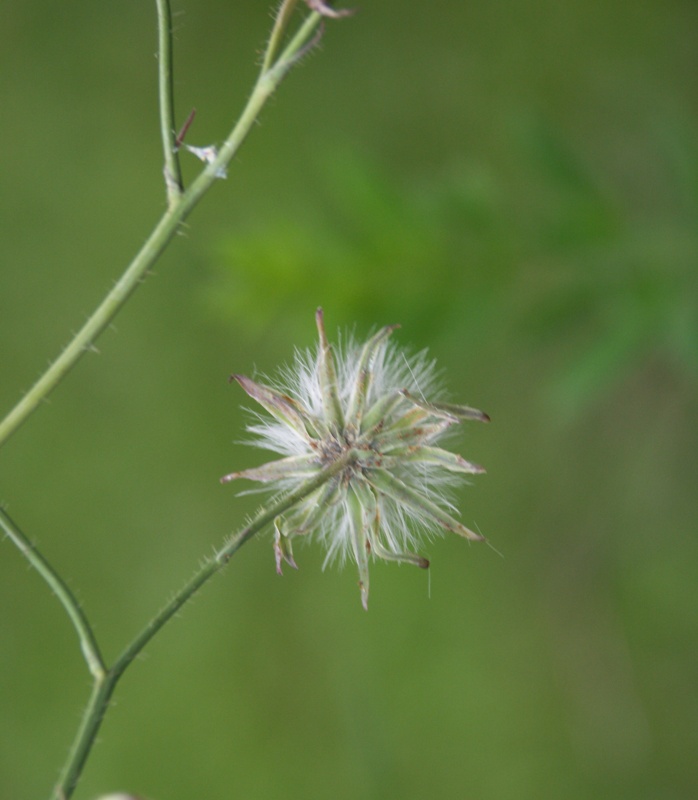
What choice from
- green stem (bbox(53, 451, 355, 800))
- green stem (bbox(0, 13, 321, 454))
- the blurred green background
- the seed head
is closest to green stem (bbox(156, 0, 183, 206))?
green stem (bbox(0, 13, 321, 454))

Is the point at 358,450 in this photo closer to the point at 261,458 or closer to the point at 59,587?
the point at 59,587

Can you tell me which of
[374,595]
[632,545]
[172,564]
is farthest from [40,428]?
[632,545]

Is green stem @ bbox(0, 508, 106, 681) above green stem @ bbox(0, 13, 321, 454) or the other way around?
the other way around

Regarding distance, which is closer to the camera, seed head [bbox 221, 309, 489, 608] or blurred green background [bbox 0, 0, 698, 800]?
seed head [bbox 221, 309, 489, 608]

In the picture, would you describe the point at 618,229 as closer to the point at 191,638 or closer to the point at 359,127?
the point at 359,127

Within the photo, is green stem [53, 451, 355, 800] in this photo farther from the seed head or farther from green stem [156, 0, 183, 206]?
green stem [156, 0, 183, 206]
